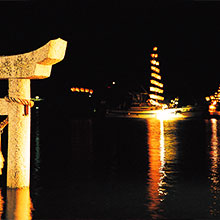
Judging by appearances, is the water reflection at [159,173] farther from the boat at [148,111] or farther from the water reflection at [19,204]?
the boat at [148,111]

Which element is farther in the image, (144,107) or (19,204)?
(144,107)

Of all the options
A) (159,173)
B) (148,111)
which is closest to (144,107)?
(148,111)

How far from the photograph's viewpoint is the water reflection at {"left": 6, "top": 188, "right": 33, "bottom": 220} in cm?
829

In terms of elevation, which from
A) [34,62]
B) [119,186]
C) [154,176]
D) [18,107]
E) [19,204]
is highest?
[34,62]

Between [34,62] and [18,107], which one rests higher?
[34,62]

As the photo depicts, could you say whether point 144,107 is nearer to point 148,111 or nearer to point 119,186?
point 148,111

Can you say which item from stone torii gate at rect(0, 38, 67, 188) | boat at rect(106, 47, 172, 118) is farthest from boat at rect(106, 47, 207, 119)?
stone torii gate at rect(0, 38, 67, 188)

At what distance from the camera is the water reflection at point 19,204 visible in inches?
326

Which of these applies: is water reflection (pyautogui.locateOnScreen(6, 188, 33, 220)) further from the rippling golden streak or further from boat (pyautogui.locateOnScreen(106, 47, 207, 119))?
boat (pyautogui.locateOnScreen(106, 47, 207, 119))

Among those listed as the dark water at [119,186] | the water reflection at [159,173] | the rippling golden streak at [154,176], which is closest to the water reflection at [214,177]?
the dark water at [119,186]

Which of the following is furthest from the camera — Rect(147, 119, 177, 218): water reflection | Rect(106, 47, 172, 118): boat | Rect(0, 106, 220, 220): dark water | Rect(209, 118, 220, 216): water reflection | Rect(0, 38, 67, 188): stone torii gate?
Rect(106, 47, 172, 118): boat

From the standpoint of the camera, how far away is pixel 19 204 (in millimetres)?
9055

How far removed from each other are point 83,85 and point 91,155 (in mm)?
65307

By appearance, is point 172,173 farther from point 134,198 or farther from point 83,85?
point 83,85
